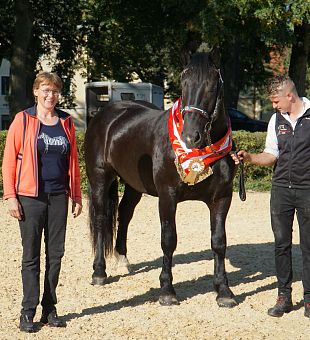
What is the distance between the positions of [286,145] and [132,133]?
1.93m

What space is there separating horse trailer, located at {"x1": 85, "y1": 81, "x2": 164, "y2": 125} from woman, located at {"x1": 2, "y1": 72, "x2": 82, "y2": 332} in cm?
2061

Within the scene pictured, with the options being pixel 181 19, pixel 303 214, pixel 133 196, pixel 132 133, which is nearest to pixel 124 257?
pixel 133 196

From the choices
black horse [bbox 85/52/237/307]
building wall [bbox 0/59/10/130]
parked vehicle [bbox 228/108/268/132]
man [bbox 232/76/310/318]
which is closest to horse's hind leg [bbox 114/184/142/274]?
black horse [bbox 85/52/237/307]

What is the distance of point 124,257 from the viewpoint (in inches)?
282

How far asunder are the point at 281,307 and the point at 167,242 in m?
1.20

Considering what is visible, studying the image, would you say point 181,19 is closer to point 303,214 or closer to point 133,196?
point 133,196

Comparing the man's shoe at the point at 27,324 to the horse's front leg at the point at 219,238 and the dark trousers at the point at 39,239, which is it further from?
the horse's front leg at the point at 219,238

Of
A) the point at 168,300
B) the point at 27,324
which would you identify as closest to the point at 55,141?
the point at 27,324

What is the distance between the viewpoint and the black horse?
5.09 m

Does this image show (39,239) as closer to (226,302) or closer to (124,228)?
(226,302)

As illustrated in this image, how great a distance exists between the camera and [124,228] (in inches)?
285

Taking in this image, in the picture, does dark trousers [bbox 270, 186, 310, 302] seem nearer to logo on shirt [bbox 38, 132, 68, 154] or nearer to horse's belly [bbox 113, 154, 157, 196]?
horse's belly [bbox 113, 154, 157, 196]

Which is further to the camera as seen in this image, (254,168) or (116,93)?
(116,93)

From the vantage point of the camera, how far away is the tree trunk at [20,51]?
18.4 meters
